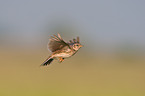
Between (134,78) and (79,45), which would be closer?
(79,45)

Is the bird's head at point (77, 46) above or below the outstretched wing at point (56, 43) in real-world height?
below

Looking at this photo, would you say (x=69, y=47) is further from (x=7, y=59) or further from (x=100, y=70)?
(x=7, y=59)

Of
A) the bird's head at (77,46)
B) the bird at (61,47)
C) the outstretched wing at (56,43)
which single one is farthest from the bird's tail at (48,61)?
the bird's head at (77,46)

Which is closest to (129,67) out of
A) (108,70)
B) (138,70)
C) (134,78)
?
(138,70)

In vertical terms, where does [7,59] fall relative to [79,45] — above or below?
above

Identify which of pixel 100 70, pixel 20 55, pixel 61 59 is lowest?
pixel 61 59

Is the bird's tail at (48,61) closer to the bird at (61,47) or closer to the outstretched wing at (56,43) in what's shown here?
the bird at (61,47)

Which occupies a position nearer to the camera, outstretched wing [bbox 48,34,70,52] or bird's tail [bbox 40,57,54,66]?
outstretched wing [bbox 48,34,70,52]

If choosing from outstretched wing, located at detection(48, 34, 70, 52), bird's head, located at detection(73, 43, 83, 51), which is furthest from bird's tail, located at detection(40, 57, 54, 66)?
bird's head, located at detection(73, 43, 83, 51)

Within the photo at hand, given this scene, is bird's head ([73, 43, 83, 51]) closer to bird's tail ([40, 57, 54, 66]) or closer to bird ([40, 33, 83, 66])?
bird ([40, 33, 83, 66])
